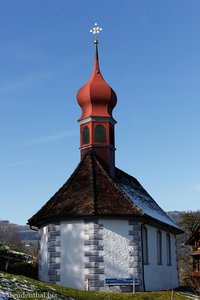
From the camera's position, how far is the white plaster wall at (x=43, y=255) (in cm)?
2541

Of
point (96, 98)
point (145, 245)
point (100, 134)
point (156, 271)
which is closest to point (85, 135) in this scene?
point (100, 134)

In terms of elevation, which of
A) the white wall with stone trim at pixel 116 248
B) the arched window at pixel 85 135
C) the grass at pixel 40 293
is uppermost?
the arched window at pixel 85 135

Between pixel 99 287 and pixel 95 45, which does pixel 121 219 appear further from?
pixel 95 45

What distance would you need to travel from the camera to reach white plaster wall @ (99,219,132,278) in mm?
24125

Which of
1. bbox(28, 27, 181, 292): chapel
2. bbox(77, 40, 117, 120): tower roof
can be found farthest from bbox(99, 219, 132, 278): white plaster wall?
bbox(77, 40, 117, 120): tower roof

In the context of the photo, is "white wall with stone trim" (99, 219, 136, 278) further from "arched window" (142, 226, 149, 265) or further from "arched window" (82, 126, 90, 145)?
"arched window" (82, 126, 90, 145)

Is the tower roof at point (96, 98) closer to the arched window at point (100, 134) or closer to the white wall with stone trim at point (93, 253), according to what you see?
the arched window at point (100, 134)

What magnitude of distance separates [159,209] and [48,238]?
36.3ft

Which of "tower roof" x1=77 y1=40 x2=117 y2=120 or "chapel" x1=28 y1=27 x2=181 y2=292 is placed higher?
"tower roof" x1=77 y1=40 x2=117 y2=120

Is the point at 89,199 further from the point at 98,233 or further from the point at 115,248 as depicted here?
the point at 115,248

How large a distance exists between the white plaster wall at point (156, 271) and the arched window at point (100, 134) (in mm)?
5669

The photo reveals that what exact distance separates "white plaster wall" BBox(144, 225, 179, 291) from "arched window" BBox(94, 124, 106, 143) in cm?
567

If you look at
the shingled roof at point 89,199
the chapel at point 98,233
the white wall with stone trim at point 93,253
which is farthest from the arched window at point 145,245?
the shingled roof at point 89,199

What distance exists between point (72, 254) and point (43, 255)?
2.42 m
